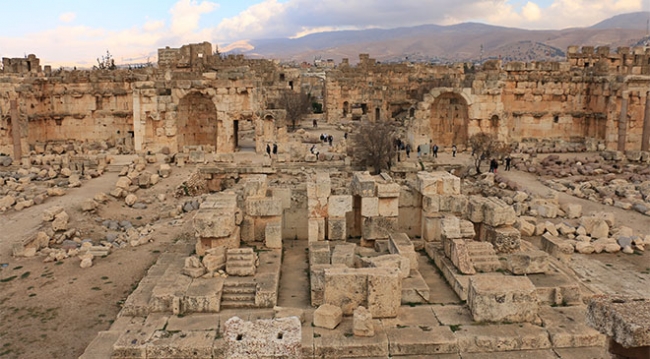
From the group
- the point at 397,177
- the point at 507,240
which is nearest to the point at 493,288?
the point at 507,240

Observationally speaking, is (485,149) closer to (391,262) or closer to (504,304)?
(391,262)

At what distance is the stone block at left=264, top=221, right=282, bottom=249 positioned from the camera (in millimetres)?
10406

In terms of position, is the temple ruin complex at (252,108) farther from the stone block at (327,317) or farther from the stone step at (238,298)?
the stone block at (327,317)

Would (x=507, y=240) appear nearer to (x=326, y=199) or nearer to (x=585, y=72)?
(x=326, y=199)

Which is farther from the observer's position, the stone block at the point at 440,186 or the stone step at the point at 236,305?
the stone block at the point at 440,186

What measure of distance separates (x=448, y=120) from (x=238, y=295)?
827 inches

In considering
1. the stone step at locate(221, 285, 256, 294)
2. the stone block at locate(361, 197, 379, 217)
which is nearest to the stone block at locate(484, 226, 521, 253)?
the stone block at locate(361, 197, 379, 217)

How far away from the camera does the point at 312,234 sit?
1069cm

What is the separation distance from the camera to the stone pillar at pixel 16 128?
72.4 ft

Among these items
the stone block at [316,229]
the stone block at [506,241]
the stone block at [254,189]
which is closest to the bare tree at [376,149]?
the stone block at [254,189]

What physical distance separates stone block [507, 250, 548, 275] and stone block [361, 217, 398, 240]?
7.89 feet

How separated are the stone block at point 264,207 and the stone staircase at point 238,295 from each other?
87.6 inches

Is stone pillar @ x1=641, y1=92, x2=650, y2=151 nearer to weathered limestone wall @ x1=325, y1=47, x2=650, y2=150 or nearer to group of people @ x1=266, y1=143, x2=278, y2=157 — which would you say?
weathered limestone wall @ x1=325, y1=47, x2=650, y2=150

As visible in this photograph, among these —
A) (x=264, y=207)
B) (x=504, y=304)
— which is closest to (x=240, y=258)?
(x=264, y=207)
